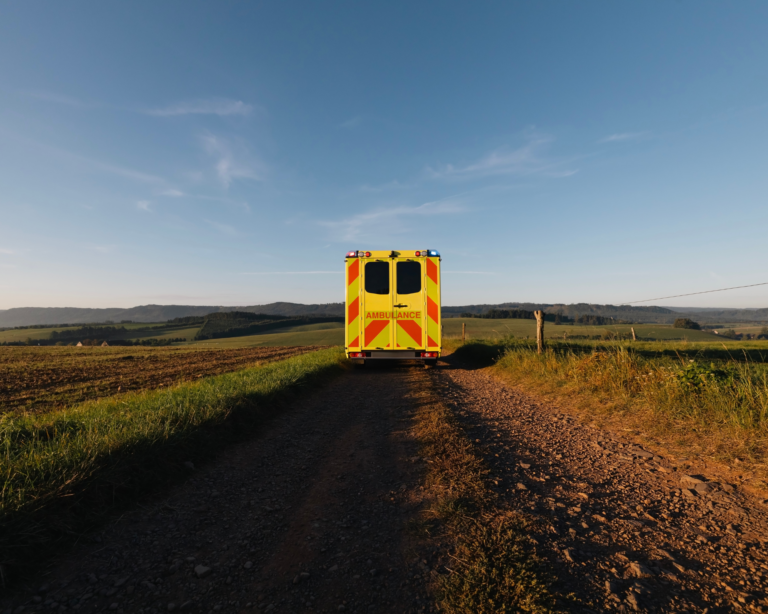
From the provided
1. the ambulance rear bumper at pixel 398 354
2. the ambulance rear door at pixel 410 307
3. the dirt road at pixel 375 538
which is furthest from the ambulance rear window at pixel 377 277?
the dirt road at pixel 375 538

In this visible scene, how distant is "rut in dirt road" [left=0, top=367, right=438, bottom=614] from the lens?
2.02 m

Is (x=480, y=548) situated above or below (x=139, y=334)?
above

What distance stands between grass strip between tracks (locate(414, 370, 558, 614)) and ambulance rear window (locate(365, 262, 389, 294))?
7665mm

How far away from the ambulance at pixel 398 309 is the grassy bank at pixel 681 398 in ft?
11.8

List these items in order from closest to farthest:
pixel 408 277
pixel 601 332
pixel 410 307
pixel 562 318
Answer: pixel 410 307 < pixel 408 277 < pixel 601 332 < pixel 562 318

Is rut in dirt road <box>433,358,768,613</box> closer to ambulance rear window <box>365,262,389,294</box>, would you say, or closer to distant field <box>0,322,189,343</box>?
ambulance rear window <box>365,262,389,294</box>

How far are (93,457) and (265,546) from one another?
5.94 feet

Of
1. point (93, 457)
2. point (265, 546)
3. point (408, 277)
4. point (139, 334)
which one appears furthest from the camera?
point (139, 334)

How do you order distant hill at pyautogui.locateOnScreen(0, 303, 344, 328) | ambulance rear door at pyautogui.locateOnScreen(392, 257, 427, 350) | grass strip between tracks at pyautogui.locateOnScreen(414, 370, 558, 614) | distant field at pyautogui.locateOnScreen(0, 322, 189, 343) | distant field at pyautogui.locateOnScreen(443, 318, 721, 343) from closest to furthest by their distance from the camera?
grass strip between tracks at pyautogui.locateOnScreen(414, 370, 558, 614) → ambulance rear door at pyautogui.locateOnScreen(392, 257, 427, 350) → distant field at pyautogui.locateOnScreen(443, 318, 721, 343) → distant field at pyautogui.locateOnScreen(0, 322, 189, 343) → distant hill at pyautogui.locateOnScreen(0, 303, 344, 328)

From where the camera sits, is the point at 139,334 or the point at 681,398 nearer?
the point at 681,398

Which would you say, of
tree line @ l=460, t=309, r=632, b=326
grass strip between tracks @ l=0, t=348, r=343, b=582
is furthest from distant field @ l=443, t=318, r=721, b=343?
grass strip between tracks @ l=0, t=348, r=343, b=582

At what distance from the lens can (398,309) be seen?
11328mm

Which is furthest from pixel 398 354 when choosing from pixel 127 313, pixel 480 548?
pixel 127 313

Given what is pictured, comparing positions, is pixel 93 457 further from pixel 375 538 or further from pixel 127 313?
pixel 127 313
